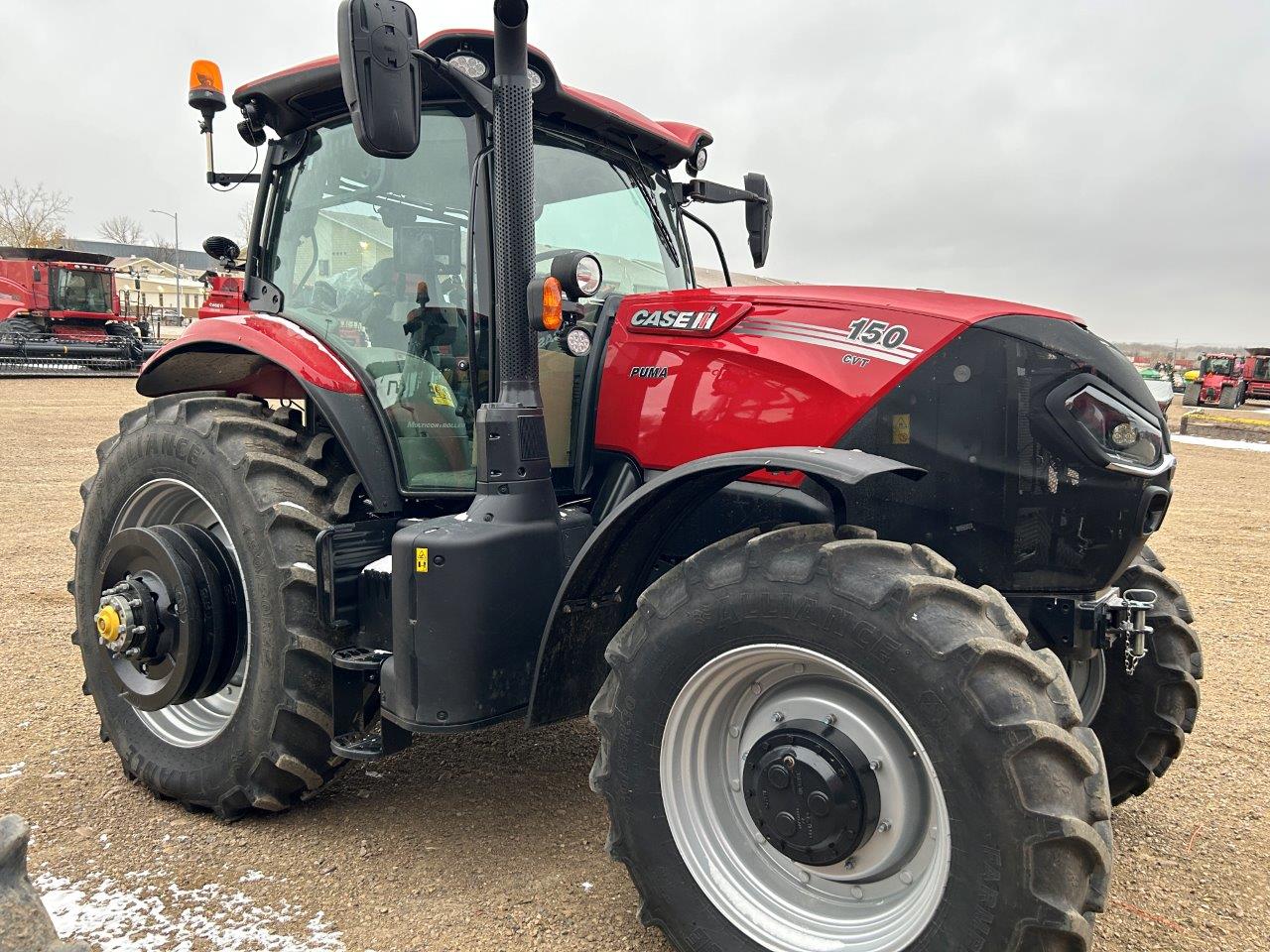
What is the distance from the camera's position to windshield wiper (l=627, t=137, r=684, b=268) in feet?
11.8

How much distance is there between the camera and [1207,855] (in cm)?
301

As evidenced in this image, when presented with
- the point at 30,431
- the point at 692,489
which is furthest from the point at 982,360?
the point at 30,431

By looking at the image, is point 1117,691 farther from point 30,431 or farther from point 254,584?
point 30,431

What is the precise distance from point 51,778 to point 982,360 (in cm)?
343

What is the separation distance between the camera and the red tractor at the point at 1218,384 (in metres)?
30.7

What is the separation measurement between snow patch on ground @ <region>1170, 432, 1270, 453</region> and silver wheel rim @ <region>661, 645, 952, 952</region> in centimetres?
1803

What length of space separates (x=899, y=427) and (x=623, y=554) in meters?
0.81

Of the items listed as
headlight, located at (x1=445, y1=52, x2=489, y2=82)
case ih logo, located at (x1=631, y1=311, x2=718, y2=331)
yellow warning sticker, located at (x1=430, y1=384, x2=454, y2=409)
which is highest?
headlight, located at (x1=445, y1=52, x2=489, y2=82)

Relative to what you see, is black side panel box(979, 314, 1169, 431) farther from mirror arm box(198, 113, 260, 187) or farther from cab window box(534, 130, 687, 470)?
mirror arm box(198, 113, 260, 187)

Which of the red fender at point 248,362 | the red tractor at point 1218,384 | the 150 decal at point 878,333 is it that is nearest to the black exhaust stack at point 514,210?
the red fender at point 248,362

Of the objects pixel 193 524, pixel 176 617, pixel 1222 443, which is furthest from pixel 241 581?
pixel 1222 443

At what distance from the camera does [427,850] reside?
2.94 m

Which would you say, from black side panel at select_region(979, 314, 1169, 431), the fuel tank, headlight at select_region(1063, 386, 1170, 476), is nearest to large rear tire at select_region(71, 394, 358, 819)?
the fuel tank

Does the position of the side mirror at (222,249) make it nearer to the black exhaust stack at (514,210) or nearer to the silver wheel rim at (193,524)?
the silver wheel rim at (193,524)
